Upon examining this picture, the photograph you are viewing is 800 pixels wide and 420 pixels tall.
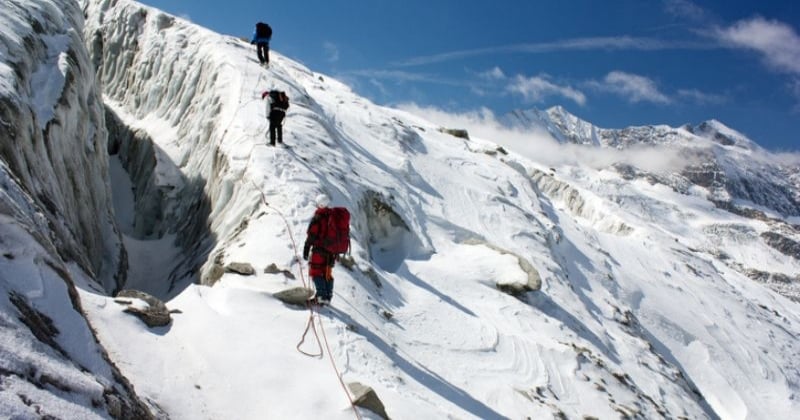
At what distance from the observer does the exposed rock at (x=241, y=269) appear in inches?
424

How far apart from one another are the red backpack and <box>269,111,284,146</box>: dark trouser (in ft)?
25.9

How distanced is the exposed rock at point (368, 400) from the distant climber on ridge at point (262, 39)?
2097 centimetres

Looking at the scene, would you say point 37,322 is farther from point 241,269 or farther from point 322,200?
point 322,200

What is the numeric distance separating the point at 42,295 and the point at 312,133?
16.5 m

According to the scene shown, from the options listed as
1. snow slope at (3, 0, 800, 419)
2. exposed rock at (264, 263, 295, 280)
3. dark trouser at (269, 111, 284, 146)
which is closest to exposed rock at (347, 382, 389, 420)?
snow slope at (3, 0, 800, 419)

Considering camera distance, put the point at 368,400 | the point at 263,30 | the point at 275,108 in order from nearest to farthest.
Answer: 1. the point at 368,400
2. the point at 275,108
3. the point at 263,30

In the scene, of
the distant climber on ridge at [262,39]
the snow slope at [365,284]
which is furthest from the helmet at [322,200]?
the distant climber on ridge at [262,39]

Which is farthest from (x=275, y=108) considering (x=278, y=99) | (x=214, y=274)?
(x=214, y=274)

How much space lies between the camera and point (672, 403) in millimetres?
18219

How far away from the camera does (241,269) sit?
35.4ft

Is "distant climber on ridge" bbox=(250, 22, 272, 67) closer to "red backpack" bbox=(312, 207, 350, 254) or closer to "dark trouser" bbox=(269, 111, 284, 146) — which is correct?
"dark trouser" bbox=(269, 111, 284, 146)

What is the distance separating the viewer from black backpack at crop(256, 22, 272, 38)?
25.7 meters

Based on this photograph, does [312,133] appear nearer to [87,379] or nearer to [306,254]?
[306,254]

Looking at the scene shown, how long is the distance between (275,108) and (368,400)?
1126 cm
